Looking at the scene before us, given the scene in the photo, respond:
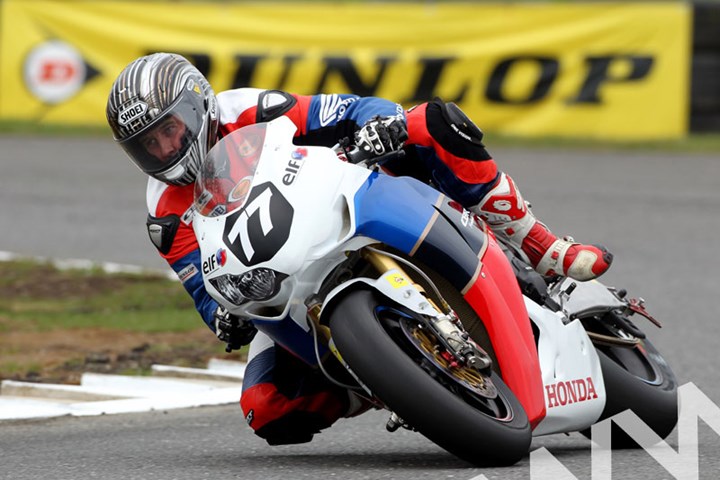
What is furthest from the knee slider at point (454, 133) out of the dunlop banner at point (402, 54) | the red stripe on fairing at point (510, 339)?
the dunlop banner at point (402, 54)

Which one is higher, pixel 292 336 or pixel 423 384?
pixel 423 384

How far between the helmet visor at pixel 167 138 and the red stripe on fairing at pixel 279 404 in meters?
0.83

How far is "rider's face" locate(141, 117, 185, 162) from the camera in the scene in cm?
474

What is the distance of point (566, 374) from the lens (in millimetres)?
4766

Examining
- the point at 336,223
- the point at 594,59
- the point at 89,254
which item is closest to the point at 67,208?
the point at 89,254

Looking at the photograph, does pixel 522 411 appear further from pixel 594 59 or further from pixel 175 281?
pixel 594 59

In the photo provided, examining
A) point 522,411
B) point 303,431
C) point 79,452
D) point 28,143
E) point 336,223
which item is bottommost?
point 28,143

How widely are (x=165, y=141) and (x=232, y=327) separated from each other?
2.05 feet

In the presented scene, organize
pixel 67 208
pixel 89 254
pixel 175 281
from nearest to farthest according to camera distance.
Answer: pixel 175 281
pixel 89 254
pixel 67 208

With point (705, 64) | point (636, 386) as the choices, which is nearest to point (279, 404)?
point (636, 386)

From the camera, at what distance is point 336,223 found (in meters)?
4.39

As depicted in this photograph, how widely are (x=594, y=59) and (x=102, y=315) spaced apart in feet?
26.4

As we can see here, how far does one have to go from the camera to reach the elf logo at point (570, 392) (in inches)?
183

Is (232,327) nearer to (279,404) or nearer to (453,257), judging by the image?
(279,404)
